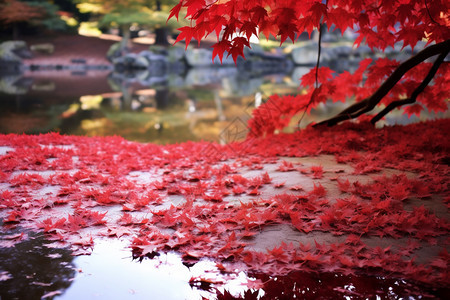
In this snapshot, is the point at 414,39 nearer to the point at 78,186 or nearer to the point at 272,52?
the point at 78,186

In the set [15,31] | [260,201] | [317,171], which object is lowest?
[15,31]

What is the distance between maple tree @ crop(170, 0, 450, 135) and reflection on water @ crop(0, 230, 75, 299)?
1586 mm

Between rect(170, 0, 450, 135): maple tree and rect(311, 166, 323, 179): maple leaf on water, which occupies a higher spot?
rect(170, 0, 450, 135): maple tree

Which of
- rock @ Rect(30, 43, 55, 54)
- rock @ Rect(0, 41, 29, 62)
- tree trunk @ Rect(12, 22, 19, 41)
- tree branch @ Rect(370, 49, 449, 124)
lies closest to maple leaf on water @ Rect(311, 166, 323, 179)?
tree branch @ Rect(370, 49, 449, 124)

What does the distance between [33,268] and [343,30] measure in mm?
3113

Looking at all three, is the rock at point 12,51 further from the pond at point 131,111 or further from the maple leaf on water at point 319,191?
the maple leaf on water at point 319,191

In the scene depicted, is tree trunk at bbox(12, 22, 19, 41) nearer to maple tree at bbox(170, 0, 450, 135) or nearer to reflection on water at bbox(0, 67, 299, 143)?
reflection on water at bbox(0, 67, 299, 143)

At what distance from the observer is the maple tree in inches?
91.8

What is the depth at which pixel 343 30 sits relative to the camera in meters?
3.26

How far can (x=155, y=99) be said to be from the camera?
1321 cm

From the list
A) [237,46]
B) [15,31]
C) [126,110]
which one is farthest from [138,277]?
[15,31]

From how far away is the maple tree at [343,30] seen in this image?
2.33m

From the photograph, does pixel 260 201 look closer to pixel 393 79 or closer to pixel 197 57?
pixel 393 79

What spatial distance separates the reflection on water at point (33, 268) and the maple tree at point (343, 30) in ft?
5.20
